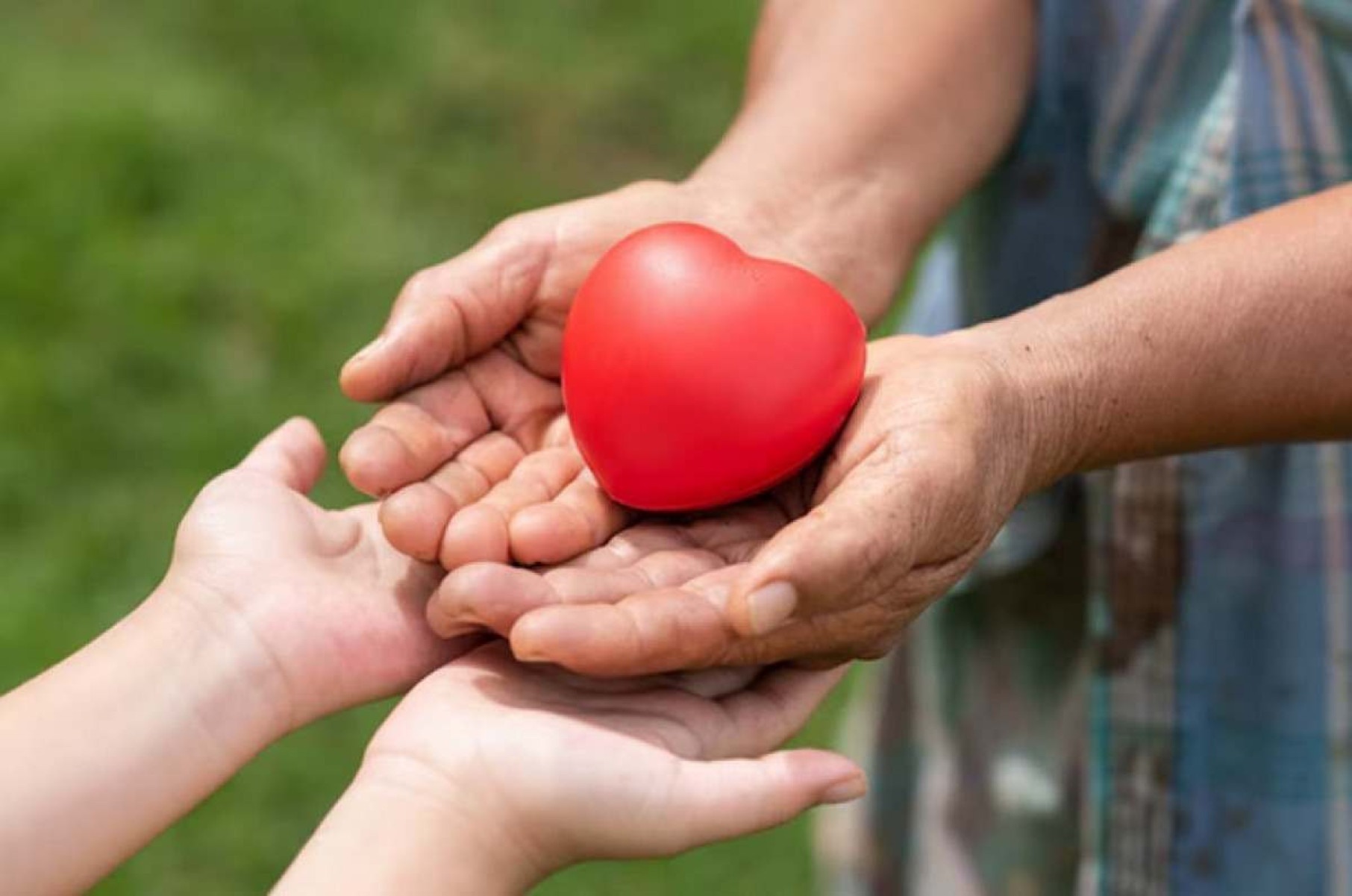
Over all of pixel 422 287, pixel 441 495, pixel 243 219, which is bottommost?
pixel 441 495

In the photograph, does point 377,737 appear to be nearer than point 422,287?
Yes

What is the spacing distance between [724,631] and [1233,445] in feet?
1.94

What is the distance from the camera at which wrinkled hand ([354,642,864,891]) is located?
1.59 meters

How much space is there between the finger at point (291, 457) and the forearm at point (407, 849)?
1.44ft

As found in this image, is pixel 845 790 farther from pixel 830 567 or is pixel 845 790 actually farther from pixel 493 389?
pixel 493 389

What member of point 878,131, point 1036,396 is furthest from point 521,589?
point 878,131

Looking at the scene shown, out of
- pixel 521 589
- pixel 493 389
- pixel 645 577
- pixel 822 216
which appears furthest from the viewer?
pixel 822 216

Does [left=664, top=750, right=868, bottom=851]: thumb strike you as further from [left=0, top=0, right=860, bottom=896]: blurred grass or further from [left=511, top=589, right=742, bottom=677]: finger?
[left=0, top=0, right=860, bottom=896]: blurred grass

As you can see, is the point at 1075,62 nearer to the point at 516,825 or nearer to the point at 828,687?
the point at 828,687

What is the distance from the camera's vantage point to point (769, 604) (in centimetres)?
158

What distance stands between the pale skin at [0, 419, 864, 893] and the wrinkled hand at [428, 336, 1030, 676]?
0.07 m

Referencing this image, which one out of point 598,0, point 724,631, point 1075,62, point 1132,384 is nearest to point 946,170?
point 1075,62

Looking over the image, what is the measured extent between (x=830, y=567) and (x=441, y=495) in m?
0.45

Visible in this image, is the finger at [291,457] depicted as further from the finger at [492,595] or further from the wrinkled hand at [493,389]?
the finger at [492,595]
